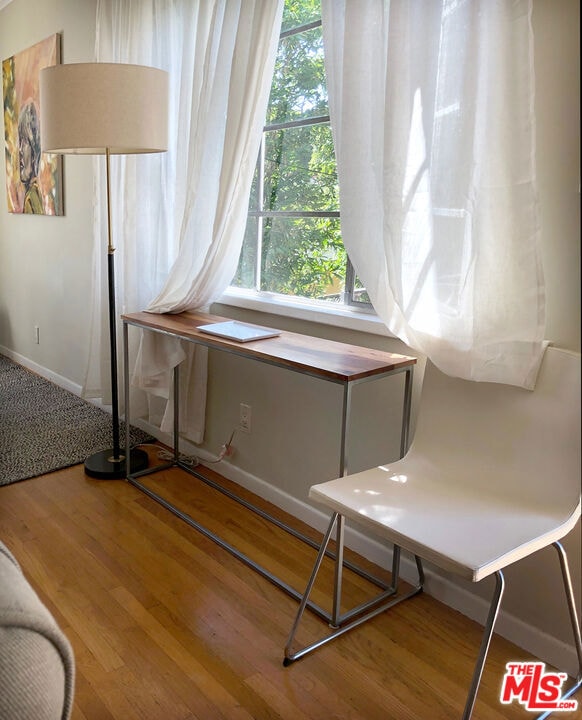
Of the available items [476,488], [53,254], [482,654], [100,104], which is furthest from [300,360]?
[53,254]

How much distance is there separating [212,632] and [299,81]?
1911 mm

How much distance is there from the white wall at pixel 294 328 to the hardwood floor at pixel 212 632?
17 centimetres

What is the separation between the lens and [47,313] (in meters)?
4.16

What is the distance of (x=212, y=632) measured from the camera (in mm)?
1814

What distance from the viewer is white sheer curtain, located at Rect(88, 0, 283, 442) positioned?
228 cm

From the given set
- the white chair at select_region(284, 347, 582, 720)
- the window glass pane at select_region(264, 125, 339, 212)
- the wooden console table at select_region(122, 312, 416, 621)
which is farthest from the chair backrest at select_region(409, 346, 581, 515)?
the window glass pane at select_region(264, 125, 339, 212)

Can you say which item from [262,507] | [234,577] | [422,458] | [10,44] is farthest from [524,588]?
[10,44]

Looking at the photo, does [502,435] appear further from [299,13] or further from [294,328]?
[299,13]

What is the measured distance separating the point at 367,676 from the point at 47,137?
2.08 metres

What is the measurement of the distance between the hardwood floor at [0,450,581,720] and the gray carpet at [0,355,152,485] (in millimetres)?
427

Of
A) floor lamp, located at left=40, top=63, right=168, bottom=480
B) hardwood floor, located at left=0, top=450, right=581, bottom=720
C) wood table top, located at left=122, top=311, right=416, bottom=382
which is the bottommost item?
hardwood floor, located at left=0, top=450, right=581, bottom=720

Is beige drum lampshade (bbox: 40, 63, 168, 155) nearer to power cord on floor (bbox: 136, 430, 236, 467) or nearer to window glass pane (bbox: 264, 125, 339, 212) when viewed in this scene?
window glass pane (bbox: 264, 125, 339, 212)

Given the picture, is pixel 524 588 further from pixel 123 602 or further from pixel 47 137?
pixel 47 137

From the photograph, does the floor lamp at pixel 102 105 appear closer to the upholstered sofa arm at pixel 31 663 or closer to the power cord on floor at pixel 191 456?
the power cord on floor at pixel 191 456
